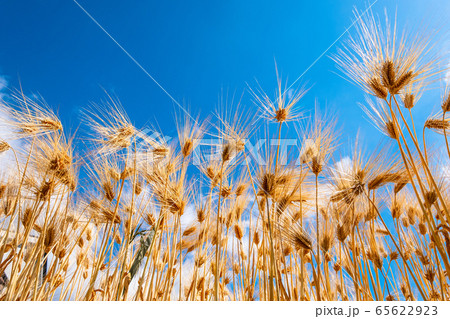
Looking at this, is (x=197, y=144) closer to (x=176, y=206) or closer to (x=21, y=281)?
(x=176, y=206)

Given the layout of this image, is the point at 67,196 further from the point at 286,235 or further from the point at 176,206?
the point at 286,235

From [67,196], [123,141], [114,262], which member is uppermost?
[123,141]

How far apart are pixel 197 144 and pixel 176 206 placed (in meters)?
0.39

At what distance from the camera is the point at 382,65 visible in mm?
1118
